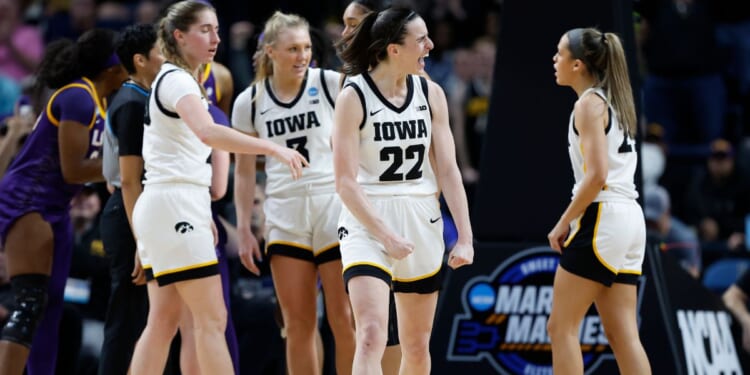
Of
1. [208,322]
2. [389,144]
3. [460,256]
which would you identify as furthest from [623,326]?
[208,322]

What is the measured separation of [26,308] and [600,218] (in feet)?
10.4

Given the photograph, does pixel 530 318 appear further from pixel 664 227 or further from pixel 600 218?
pixel 664 227

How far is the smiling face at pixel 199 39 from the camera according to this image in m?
5.76

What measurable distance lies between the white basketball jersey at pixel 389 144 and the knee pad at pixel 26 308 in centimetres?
219

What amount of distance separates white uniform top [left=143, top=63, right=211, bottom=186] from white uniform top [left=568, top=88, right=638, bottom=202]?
1963mm

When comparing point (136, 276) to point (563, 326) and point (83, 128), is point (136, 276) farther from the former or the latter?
point (563, 326)

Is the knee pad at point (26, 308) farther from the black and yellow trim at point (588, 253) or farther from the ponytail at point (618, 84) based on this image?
the ponytail at point (618, 84)

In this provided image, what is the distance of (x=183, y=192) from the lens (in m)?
5.69

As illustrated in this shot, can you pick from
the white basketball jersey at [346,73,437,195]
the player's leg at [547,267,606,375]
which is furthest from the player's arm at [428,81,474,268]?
the player's leg at [547,267,606,375]

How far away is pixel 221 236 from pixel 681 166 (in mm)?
7170

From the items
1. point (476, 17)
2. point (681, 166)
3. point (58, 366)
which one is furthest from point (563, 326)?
point (476, 17)

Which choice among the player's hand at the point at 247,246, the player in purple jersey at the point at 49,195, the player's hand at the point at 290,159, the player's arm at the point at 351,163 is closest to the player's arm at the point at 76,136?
the player in purple jersey at the point at 49,195

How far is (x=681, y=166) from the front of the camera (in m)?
12.4

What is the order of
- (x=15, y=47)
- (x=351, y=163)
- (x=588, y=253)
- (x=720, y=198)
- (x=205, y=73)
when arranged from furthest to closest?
(x=15, y=47) → (x=720, y=198) → (x=205, y=73) → (x=588, y=253) → (x=351, y=163)
